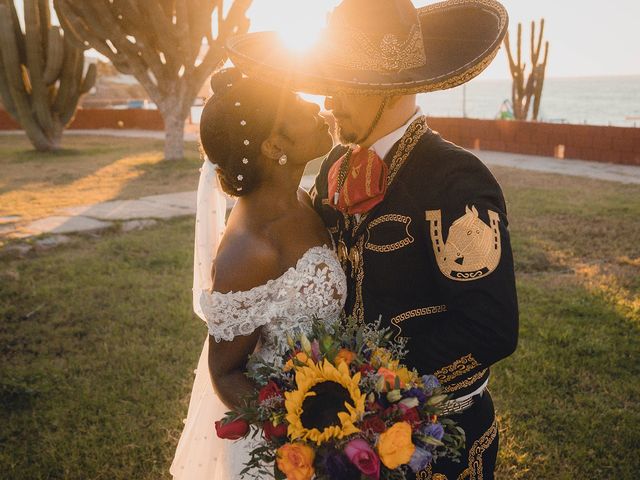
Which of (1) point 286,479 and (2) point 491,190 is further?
(2) point 491,190

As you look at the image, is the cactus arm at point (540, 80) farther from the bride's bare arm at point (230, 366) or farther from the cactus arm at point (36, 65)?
the bride's bare arm at point (230, 366)

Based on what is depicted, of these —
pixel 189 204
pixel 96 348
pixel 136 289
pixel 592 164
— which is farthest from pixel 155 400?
pixel 592 164

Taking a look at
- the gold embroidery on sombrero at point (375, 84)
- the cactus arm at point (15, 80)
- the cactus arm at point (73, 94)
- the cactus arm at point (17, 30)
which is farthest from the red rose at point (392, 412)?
the cactus arm at point (73, 94)

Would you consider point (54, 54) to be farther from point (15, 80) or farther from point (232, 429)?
point (232, 429)

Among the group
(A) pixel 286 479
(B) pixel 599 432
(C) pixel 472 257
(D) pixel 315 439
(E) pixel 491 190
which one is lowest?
(B) pixel 599 432

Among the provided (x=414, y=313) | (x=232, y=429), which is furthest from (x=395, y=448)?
(x=414, y=313)

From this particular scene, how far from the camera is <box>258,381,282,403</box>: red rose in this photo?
174 centimetres

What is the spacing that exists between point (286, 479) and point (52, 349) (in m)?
4.37

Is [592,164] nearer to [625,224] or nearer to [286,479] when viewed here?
[625,224]

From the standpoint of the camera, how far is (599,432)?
13.3 ft

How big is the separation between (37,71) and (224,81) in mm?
20423

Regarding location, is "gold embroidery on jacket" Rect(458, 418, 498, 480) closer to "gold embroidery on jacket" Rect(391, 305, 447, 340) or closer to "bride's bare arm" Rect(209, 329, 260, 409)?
"gold embroidery on jacket" Rect(391, 305, 447, 340)

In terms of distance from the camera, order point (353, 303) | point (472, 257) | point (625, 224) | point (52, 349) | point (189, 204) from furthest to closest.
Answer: point (189, 204), point (625, 224), point (52, 349), point (353, 303), point (472, 257)

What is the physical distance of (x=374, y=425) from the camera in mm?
1591
